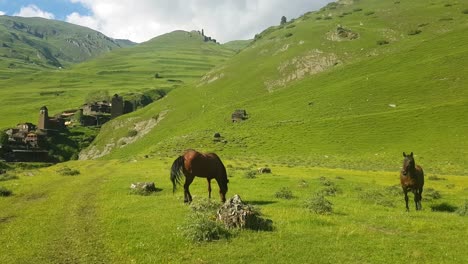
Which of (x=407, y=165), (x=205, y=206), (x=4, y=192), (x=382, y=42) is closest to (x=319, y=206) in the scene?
(x=205, y=206)

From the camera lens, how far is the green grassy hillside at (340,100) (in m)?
77.1

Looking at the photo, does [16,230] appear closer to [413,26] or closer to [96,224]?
[96,224]

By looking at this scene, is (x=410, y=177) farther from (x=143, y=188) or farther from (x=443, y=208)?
(x=143, y=188)

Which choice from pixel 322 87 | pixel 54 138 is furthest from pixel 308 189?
pixel 54 138

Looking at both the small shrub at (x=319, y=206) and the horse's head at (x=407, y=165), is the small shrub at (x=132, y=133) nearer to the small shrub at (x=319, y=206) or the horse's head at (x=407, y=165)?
the horse's head at (x=407, y=165)

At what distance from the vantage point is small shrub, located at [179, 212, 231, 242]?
15602 millimetres

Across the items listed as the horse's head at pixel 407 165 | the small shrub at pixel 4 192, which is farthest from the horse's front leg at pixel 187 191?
the small shrub at pixel 4 192

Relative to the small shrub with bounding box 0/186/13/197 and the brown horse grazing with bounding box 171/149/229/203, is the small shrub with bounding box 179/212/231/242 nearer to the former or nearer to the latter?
the brown horse grazing with bounding box 171/149/229/203

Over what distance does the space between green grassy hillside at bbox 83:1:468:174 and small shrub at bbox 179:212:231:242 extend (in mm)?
51648

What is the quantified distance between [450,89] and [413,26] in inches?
2600

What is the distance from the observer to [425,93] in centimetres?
9706

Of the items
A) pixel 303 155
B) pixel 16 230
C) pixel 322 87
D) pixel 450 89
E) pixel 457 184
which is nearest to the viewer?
pixel 16 230

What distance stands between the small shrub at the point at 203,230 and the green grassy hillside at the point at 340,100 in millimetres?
51648

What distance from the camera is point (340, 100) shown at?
106688 mm
